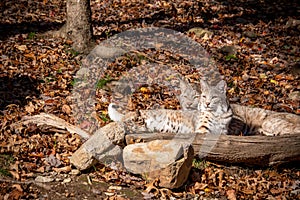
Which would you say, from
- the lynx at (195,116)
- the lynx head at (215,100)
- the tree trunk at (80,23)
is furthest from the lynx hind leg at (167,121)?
the tree trunk at (80,23)

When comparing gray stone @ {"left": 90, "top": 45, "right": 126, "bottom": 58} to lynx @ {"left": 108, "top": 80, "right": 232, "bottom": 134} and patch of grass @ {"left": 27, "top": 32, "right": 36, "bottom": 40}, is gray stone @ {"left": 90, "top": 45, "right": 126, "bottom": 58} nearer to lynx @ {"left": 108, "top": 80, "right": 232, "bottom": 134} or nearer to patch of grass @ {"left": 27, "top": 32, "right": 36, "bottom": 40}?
patch of grass @ {"left": 27, "top": 32, "right": 36, "bottom": 40}

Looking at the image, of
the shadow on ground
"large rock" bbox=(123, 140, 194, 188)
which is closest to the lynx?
"large rock" bbox=(123, 140, 194, 188)

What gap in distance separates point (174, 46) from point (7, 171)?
6013 millimetres

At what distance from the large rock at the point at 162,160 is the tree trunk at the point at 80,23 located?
427 cm

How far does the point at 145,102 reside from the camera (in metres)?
8.31

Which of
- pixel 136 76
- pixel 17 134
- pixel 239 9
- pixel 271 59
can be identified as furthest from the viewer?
pixel 239 9

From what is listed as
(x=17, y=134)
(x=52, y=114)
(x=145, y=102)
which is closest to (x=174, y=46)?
(x=145, y=102)

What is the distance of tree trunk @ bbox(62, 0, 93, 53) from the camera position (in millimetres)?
9445

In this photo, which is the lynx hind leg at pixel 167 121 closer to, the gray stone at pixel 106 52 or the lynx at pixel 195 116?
the lynx at pixel 195 116

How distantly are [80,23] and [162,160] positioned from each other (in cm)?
485

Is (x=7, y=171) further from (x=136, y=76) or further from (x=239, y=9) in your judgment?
(x=239, y=9)

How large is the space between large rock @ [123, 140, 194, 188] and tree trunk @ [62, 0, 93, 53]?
4.27m

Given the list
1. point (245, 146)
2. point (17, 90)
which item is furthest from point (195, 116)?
point (17, 90)

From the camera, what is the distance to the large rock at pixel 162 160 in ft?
18.7
